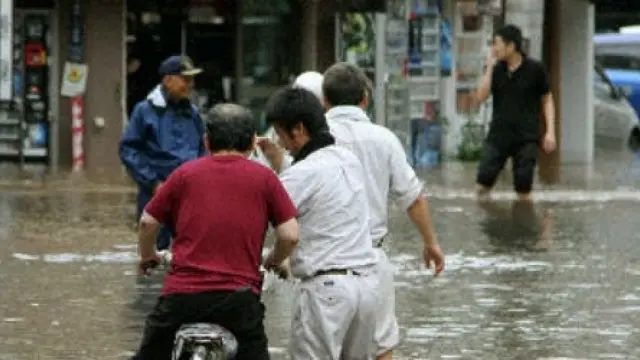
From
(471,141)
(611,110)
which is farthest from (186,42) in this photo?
(611,110)

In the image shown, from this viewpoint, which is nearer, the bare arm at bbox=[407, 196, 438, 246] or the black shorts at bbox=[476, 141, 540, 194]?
the bare arm at bbox=[407, 196, 438, 246]

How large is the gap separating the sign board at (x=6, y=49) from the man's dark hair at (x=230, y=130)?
761 inches

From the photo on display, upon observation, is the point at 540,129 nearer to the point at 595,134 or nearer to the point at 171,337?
the point at 171,337

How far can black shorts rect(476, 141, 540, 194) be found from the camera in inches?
781

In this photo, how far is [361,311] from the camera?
8180mm

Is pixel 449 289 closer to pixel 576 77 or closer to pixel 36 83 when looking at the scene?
pixel 36 83

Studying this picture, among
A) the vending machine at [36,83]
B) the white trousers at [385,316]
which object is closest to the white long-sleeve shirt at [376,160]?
the white trousers at [385,316]

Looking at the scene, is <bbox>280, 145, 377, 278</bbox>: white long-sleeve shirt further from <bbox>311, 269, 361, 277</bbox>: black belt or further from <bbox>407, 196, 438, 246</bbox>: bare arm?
<bbox>407, 196, 438, 246</bbox>: bare arm

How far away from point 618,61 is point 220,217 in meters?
30.9

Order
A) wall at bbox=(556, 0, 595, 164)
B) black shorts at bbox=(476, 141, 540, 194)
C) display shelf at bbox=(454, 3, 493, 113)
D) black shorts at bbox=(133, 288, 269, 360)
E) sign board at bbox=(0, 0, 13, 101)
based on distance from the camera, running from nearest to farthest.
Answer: black shorts at bbox=(133, 288, 269, 360)
black shorts at bbox=(476, 141, 540, 194)
sign board at bbox=(0, 0, 13, 101)
display shelf at bbox=(454, 3, 493, 113)
wall at bbox=(556, 0, 595, 164)

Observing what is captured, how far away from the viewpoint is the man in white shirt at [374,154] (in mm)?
8867

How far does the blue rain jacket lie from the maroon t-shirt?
18.4ft

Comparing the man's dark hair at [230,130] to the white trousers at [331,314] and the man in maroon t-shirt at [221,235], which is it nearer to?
the man in maroon t-shirt at [221,235]

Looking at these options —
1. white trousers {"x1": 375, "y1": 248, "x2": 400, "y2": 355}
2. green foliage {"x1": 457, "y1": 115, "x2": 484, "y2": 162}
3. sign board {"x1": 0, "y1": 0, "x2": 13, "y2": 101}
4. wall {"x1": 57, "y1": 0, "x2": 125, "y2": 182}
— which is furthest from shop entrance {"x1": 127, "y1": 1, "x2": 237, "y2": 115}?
white trousers {"x1": 375, "y1": 248, "x2": 400, "y2": 355}
